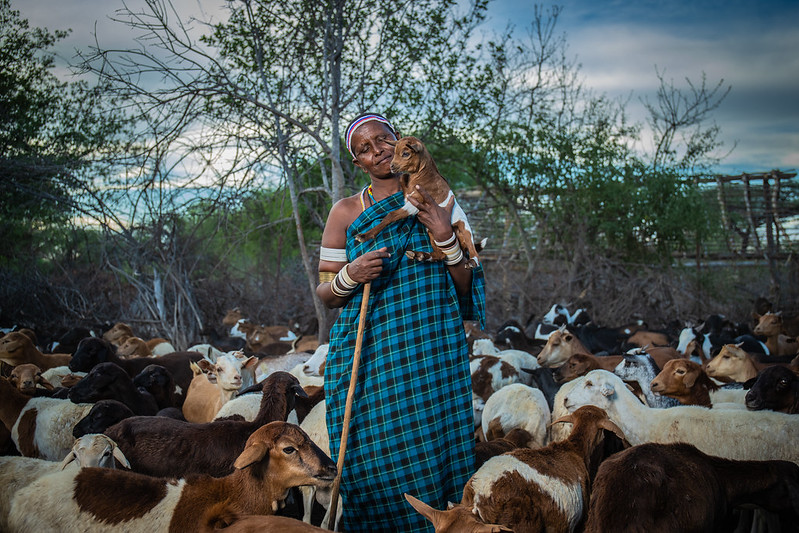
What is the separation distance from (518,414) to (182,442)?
2655 millimetres

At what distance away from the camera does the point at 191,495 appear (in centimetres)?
337

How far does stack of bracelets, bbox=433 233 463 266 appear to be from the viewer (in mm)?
3133

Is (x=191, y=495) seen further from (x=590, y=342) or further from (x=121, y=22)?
(x=590, y=342)

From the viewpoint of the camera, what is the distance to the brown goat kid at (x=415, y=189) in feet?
10.3

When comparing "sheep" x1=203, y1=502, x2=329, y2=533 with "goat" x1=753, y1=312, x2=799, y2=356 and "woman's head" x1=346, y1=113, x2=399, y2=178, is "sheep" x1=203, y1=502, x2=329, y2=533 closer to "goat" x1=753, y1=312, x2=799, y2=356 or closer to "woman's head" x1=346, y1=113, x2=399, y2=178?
"woman's head" x1=346, y1=113, x2=399, y2=178

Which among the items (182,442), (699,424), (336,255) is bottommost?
(699,424)

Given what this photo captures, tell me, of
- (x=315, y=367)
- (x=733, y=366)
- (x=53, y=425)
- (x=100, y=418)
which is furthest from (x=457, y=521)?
(x=733, y=366)

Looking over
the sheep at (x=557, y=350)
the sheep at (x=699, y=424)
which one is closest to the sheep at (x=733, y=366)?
the sheep at (x=557, y=350)

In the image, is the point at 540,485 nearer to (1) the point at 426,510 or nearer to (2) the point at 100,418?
(1) the point at 426,510

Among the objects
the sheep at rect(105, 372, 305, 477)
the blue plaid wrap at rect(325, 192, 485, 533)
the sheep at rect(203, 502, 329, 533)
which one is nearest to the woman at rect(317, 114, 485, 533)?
the blue plaid wrap at rect(325, 192, 485, 533)

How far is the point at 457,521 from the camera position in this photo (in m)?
2.64

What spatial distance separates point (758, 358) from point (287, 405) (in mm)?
6316

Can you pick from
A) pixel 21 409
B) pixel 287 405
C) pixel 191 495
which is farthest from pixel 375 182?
pixel 21 409

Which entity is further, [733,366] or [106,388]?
[733,366]
